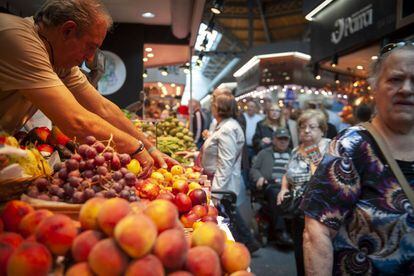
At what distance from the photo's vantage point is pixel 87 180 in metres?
1.51

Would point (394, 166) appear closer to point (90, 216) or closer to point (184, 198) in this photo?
point (184, 198)

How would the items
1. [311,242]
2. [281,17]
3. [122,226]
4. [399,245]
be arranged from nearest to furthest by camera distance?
[122,226] < [399,245] < [311,242] < [281,17]

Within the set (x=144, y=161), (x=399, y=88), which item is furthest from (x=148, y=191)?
(x=399, y=88)

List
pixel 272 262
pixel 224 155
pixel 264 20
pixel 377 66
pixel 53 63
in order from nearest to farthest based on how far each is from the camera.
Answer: pixel 377 66
pixel 53 63
pixel 224 155
pixel 272 262
pixel 264 20

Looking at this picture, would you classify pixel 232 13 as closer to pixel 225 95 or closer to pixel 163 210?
pixel 225 95

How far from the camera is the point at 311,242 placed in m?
1.84

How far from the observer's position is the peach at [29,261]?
37.3 inches

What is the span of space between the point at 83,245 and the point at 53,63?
53.0 inches

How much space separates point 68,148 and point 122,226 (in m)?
1.14

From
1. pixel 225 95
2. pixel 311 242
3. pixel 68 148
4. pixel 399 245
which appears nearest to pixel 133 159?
pixel 68 148

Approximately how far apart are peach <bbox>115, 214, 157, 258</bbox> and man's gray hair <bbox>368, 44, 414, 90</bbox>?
55.4 inches

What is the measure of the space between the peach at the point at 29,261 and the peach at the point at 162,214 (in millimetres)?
273

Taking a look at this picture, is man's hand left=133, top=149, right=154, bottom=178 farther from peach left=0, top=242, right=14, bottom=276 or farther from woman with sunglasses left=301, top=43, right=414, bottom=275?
peach left=0, top=242, right=14, bottom=276

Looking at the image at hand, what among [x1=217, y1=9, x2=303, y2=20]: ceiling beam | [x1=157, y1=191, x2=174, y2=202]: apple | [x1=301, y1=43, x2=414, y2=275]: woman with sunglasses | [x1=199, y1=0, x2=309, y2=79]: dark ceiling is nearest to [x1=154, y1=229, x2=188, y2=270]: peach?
[x1=157, y1=191, x2=174, y2=202]: apple
